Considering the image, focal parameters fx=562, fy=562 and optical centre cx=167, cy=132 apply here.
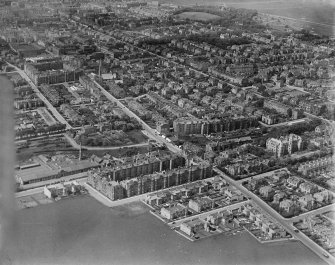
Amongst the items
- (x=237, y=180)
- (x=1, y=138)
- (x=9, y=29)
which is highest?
(x=1, y=138)

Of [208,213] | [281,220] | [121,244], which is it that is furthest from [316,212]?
[121,244]

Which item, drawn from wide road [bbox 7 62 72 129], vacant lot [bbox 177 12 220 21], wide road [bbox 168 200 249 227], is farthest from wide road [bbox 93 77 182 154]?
vacant lot [bbox 177 12 220 21]

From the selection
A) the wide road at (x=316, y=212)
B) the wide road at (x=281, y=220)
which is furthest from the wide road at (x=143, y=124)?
the wide road at (x=316, y=212)

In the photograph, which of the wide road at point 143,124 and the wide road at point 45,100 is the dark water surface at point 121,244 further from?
the wide road at point 45,100

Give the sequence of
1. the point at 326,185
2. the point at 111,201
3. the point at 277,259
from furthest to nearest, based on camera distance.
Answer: the point at 326,185 → the point at 111,201 → the point at 277,259

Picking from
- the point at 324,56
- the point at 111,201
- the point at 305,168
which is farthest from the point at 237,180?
the point at 324,56

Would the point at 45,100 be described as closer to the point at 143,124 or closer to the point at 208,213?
the point at 143,124

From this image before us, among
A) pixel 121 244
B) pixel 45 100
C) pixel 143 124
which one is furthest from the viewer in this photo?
pixel 45 100

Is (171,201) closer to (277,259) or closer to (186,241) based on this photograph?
(186,241)
